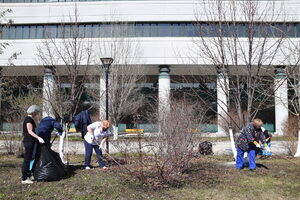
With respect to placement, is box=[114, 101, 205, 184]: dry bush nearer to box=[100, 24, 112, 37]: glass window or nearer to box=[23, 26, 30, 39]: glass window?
box=[100, 24, 112, 37]: glass window

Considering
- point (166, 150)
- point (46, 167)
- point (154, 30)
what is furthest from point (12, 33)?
point (166, 150)

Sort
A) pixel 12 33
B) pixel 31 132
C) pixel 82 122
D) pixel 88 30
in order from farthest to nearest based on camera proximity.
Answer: pixel 12 33, pixel 88 30, pixel 82 122, pixel 31 132

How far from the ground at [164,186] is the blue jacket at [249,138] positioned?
0.64 m

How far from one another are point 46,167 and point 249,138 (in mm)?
4656

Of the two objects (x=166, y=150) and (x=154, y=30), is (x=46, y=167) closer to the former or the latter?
(x=166, y=150)

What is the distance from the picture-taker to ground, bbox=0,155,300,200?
4387mm

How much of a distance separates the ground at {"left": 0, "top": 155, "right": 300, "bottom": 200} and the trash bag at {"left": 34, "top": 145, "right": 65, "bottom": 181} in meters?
0.15

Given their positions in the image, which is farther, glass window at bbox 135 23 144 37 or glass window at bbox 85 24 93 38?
glass window at bbox 135 23 144 37

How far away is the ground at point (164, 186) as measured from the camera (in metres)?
4.39

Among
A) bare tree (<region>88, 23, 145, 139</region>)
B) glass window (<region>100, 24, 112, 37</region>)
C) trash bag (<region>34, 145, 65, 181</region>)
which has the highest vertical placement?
glass window (<region>100, 24, 112, 37</region>)

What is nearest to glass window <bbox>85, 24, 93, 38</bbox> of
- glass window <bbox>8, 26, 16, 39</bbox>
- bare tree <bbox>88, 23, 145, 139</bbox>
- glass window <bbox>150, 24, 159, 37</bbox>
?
bare tree <bbox>88, 23, 145, 139</bbox>

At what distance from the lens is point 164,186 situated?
4.83 meters

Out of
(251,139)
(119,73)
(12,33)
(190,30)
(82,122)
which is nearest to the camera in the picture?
(251,139)

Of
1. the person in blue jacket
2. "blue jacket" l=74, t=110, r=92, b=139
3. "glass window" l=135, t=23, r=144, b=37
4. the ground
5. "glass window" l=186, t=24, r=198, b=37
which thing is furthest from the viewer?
"glass window" l=135, t=23, r=144, b=37
